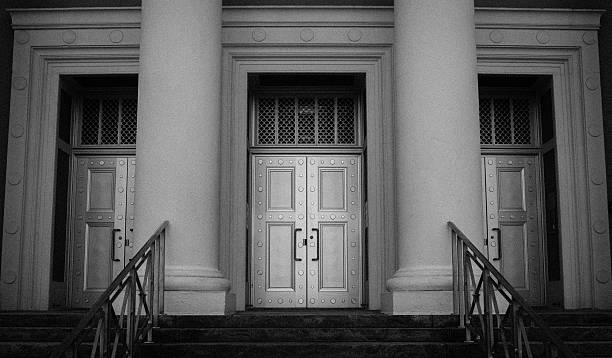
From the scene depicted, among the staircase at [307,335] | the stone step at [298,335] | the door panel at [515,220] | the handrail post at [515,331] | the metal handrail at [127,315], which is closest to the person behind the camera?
the metal handrail at [127,315]

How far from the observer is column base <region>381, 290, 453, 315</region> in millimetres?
8773

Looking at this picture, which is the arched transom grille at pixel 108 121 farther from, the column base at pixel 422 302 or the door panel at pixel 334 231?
the column base at pixel 422 302

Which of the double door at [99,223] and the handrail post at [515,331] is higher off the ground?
the double door at [99,223]

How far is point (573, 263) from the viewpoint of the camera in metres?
11.2

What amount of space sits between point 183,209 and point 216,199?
1.56 feet

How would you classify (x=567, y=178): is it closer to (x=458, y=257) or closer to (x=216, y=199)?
(x=458, y=257)

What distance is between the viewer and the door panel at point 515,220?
12078mm

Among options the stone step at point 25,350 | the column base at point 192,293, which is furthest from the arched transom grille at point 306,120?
the stone step at point 25,350

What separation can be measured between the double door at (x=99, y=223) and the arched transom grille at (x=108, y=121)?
0.28m

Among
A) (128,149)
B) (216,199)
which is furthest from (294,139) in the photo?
(216,199)

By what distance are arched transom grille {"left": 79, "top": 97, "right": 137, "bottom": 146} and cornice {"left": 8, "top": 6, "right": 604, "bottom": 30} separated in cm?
125

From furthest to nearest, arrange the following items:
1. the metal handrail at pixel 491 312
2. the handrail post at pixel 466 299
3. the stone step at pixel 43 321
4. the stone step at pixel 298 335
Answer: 1. the stone step at pixel 43 321
2. the handrail post at pixel 466 299
3. the stone step at pixel 298 335
4. the metal handrail at pixel 491 312

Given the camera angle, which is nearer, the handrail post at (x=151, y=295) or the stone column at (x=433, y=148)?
the handrail post at (x=151, y=295)

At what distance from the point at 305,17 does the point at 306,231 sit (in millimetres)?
2955
